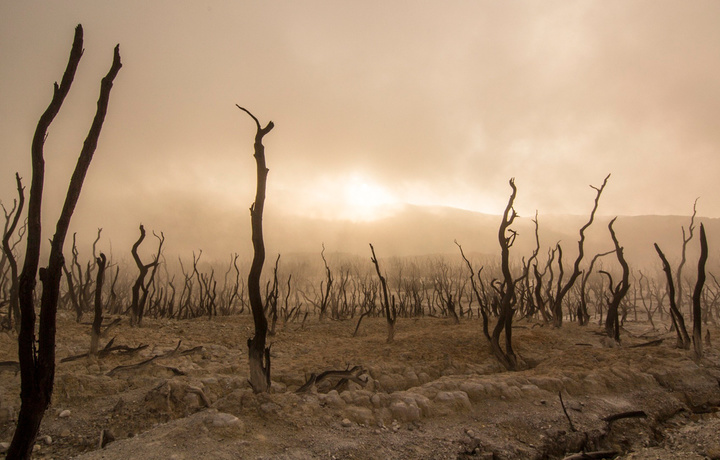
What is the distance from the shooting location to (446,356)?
6.39 m

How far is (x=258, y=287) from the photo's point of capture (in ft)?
14.1

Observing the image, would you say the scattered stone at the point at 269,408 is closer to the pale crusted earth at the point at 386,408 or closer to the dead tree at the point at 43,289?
the pale crusted earth at the point at 386,408

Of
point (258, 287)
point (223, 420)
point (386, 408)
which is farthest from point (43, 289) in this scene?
point (386, 408)

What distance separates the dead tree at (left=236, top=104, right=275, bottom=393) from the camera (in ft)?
13.4

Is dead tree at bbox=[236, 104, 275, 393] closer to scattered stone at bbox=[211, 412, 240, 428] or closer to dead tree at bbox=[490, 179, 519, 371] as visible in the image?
scattered stone at bbox=[211, 412, 240, 428]

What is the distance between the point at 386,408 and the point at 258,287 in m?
2.05

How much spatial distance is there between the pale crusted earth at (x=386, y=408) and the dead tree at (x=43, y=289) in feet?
2.17

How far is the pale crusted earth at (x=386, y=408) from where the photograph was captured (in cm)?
334

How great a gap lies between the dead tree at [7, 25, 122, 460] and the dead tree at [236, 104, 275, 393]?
66.4 inches

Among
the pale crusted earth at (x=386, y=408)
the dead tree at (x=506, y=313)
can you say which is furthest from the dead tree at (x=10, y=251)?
the dead tree at (x=506, y=313)

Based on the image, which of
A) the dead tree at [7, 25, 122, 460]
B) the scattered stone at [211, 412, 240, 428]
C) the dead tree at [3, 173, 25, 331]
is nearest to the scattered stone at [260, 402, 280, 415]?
the scattered stone at [211, 412, 240, 428]

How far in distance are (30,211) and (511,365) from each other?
675 centimetres

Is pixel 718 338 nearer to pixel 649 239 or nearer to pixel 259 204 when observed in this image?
pixel 259 204

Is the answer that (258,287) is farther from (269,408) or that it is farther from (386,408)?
(386,408)
